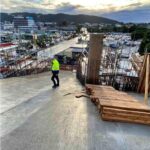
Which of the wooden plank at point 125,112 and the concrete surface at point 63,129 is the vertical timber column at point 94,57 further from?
the wooden plank at point 125,112

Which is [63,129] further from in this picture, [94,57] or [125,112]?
[94,57]

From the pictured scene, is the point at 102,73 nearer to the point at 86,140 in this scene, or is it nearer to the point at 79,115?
the point at 79,115

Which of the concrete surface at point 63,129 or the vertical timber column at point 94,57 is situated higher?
the vertical timber column at point 94,57

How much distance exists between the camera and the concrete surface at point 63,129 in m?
4.74

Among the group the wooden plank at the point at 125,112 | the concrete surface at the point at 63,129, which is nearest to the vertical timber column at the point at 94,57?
the concrete surface at the point at 63,129

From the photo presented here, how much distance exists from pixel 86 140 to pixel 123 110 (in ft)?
5.48

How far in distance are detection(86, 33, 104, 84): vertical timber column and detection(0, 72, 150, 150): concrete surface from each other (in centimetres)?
220

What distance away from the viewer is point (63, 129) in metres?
5.39

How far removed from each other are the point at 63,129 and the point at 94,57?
16.2 feet

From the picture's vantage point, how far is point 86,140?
492cm

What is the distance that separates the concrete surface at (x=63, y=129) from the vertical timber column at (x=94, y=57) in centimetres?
220

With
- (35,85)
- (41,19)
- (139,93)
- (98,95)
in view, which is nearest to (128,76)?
(139,93)

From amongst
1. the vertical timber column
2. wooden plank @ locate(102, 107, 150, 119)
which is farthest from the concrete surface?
the vertical timber column

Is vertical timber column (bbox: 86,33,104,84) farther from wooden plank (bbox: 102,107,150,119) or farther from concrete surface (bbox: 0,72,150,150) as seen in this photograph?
wooden plank (bbox: 102,107,150,119)
